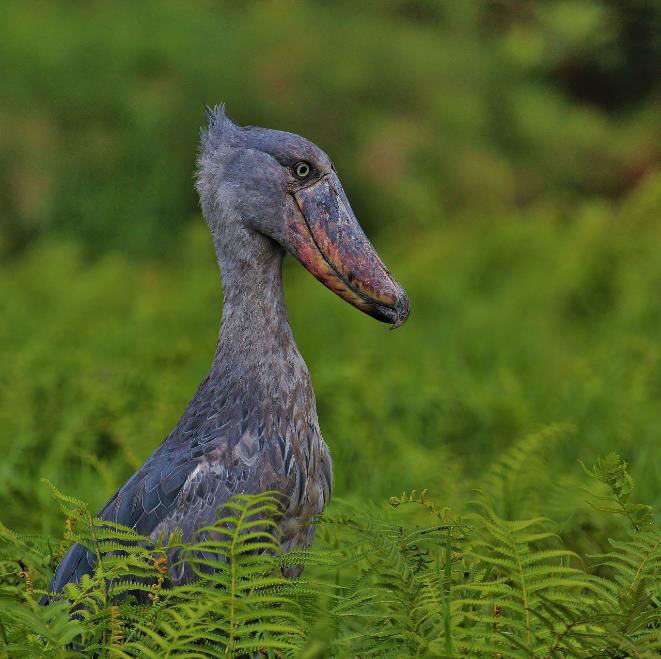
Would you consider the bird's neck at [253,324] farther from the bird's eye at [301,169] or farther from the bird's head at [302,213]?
the bird's eye at [301,169]

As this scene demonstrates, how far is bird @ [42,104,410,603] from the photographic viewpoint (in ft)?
8.19

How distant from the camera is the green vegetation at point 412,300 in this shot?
2.25 meters

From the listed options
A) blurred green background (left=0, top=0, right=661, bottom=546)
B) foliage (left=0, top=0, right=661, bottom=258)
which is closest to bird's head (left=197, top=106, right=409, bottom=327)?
blurred green background (left=0, top=0, right=661, bottom=546)

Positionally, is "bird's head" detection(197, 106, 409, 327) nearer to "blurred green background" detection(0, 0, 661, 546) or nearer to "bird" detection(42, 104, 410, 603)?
"bird" detection(42, 104, 410, 603)

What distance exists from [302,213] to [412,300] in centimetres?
496

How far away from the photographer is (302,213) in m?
2.64

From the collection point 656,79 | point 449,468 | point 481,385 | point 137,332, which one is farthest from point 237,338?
point 656,79

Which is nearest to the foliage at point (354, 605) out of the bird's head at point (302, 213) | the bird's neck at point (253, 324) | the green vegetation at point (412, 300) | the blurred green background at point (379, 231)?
the green vegetation at point (412, 300)

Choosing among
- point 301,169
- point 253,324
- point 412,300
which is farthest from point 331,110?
point 253,324

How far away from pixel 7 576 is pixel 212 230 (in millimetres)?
966

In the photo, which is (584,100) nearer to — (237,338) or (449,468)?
(449,468)

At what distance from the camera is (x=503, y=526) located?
87.4 inches

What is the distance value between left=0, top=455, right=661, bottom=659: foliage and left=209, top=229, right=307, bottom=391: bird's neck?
34 cm

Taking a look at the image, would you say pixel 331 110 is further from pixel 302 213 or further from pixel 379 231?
pixel 302 213
